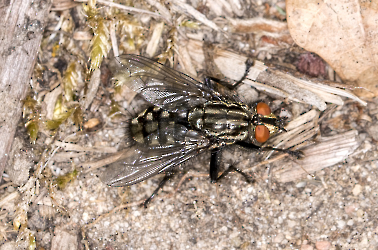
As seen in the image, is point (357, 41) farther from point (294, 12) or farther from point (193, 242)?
point (193, 242)

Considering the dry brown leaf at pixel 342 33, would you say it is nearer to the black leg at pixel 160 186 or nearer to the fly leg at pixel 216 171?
the fly leg at pixel 216 171

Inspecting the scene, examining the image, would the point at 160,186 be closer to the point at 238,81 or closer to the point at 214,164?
the point at 214,164

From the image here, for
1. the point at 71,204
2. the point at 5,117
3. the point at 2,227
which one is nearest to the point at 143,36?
the point at 5,117

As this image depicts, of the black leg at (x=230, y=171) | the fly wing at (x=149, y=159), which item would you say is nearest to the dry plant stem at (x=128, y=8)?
the fly wing at (x=149, y=159)

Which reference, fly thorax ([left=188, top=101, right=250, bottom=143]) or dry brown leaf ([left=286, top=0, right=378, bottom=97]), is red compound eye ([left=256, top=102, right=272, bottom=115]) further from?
dry brown leaf ([left=286, top=0, right=378, bottom=97])

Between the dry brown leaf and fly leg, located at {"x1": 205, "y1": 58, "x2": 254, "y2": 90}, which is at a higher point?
the dry brown leaf

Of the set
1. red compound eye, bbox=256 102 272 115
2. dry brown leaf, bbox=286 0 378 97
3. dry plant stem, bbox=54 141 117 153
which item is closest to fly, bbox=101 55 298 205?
red compound eye, bbox=256 102 272 115
